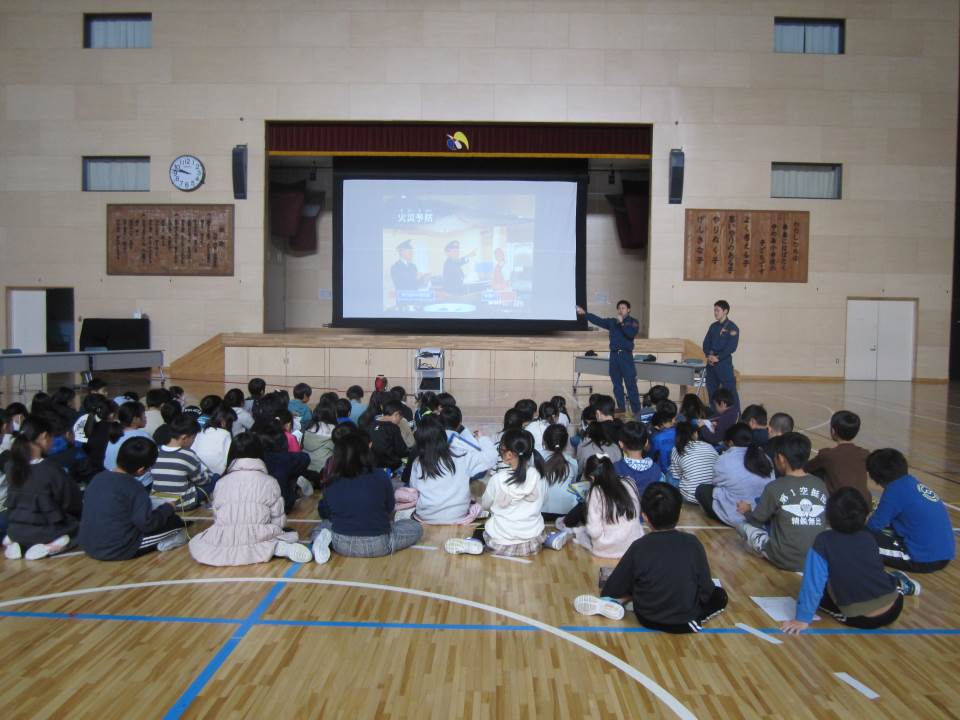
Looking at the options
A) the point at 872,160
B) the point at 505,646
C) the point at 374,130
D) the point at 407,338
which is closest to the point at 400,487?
the point at 505,646

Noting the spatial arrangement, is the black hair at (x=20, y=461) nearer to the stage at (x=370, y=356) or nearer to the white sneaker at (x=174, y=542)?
the white sneaker at (x=174, y=542)

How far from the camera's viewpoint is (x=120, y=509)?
377 centimetres

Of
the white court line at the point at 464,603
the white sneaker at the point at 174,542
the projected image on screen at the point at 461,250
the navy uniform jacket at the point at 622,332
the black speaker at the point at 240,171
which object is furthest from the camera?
the projected image on screen at the point at 461,250

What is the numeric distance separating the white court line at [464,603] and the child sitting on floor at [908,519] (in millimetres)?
1851

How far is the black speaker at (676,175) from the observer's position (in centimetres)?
1377

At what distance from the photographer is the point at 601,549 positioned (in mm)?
3980

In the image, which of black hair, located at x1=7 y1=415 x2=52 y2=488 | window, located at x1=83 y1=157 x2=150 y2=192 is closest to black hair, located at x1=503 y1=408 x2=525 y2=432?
black hair, located at x1=7 y1=415 x2=52 y2=488

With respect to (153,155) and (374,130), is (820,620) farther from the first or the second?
(153,155)

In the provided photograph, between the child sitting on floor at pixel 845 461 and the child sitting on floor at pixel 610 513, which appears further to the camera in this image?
the child sitting on floor at pixel 845 461

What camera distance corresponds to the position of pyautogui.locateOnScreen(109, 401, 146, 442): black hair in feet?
15.8

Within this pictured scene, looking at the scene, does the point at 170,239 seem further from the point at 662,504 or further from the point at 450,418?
the point at 662,504

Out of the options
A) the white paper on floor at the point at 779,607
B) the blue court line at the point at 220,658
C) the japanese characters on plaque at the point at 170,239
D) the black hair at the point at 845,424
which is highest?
the japanese characters on plaque at the point at 170,239

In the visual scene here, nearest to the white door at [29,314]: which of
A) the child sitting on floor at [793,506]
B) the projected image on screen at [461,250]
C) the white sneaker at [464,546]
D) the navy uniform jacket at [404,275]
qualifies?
the projected image on screen at [461,250]

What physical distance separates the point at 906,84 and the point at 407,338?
10.7 m
